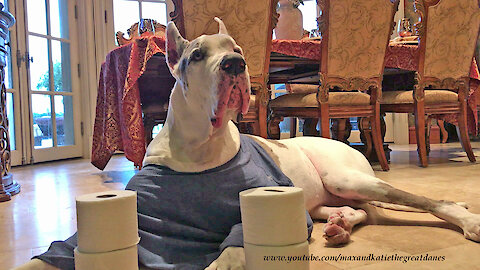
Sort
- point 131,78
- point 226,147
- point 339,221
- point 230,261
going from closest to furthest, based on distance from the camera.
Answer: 1. point 230,261
2. point 226,147
3. point 339,221
4. point 131,78

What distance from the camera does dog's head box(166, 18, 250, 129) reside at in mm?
1155

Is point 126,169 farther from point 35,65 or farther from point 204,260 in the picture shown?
point 204,260

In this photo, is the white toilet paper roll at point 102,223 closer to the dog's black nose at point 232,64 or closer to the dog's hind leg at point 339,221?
the dog's black nose at point 232,64

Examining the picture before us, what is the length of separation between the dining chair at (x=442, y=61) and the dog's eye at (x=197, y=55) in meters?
2.43

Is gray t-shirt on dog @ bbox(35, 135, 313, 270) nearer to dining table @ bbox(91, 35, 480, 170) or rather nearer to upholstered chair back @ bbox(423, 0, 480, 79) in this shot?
dining table @ bbox(91, 35, 480, 170)

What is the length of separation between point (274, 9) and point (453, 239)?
1695mm

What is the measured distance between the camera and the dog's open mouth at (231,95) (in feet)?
3.78

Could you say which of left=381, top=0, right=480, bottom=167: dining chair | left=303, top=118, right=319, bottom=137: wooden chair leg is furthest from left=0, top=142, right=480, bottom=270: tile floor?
left=303, top=118, right=319, bottom=137: wooden chair leg

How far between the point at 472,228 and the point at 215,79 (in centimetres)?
90

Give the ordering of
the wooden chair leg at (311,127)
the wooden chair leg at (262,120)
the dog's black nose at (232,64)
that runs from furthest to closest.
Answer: the wooden chair leg at (311,127)
the wooden chair leg at (262,120)
the dog's black nose at (232,64)

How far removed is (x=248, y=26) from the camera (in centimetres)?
259

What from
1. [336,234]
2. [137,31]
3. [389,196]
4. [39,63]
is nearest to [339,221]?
[336,234]

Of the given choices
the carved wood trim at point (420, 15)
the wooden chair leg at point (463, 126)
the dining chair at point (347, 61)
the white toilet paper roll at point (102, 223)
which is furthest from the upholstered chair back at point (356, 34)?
the white toilet paper roll at point (102, 223)

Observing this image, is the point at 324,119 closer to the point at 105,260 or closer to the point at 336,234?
the point at 336,234
